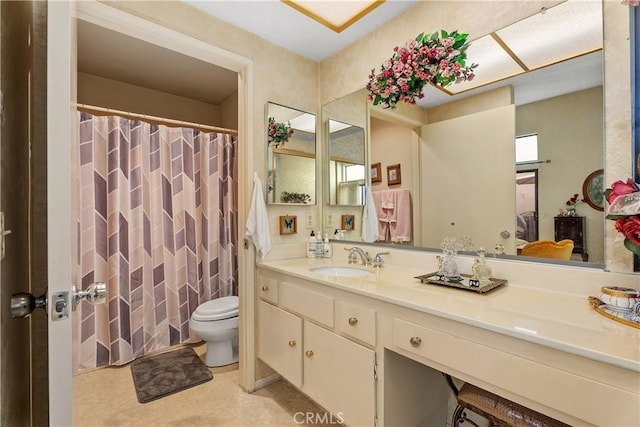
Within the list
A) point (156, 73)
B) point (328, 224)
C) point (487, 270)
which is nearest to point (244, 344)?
point (328, 224)

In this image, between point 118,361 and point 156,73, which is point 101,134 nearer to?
point 156,73

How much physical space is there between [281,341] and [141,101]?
2.89m

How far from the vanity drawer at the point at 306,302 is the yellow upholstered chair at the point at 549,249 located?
91 cm

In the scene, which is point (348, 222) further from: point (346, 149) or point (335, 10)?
point (335, 10)

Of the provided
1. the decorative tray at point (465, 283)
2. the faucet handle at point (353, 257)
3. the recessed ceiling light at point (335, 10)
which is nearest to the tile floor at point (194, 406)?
the faucet handle at point (353, 257)

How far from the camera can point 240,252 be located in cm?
188

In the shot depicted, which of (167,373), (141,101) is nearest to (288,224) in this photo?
(167,373)

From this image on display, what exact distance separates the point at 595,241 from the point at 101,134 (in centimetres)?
303

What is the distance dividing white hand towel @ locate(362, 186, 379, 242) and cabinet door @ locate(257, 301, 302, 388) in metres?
0.73

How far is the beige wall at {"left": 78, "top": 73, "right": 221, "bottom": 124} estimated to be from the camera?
2.69 m

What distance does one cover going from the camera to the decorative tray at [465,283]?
111 centimetres

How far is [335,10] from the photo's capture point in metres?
1.67

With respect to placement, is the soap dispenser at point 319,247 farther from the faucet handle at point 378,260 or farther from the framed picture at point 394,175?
the framed picture at point 394,175

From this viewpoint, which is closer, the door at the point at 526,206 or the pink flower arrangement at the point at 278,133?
the door at the point at 526,206
